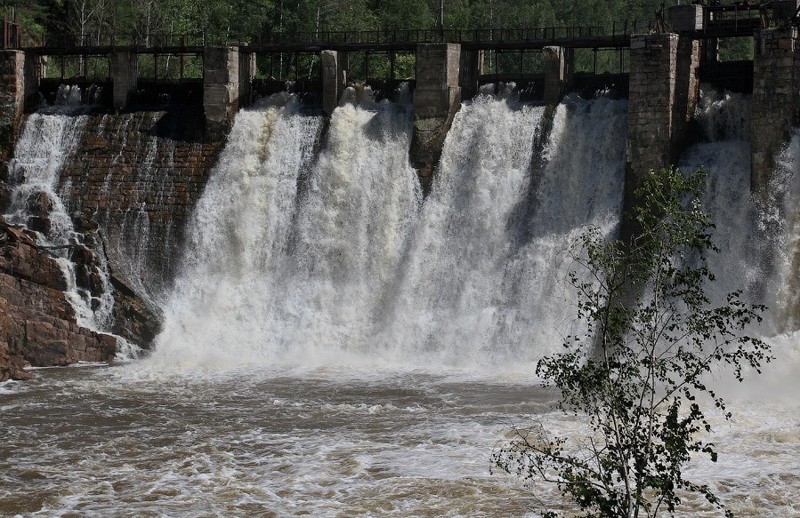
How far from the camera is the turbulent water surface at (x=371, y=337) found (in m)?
22.8

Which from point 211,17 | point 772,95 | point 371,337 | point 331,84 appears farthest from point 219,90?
point 211,17

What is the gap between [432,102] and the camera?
35.7m

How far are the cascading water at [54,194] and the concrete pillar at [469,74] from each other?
1084 cm

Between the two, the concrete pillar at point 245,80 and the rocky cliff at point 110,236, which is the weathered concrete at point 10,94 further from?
the concrete pillar at point 245,80

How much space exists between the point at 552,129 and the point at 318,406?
10541mm

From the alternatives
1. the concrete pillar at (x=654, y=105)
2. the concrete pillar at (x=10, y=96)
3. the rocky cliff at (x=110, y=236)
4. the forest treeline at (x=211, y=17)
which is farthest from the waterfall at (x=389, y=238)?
the forest treeline at (x=211, y=17)

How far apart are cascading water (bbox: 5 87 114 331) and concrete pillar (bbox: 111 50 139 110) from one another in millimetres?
1236

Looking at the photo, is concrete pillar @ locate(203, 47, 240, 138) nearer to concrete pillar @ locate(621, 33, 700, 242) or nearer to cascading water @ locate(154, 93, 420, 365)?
cascading water @ locate(154, 93, 420, 365)

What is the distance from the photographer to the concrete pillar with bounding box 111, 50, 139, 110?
39.9 m

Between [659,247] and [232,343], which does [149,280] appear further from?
[659,247]

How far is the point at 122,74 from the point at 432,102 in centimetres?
1020

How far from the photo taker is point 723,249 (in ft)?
103

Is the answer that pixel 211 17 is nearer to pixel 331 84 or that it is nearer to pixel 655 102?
pixel 331 84

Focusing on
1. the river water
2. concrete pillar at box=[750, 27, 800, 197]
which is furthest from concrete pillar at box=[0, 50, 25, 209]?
concrete pillar at box=[750, 27, 800, 197]
